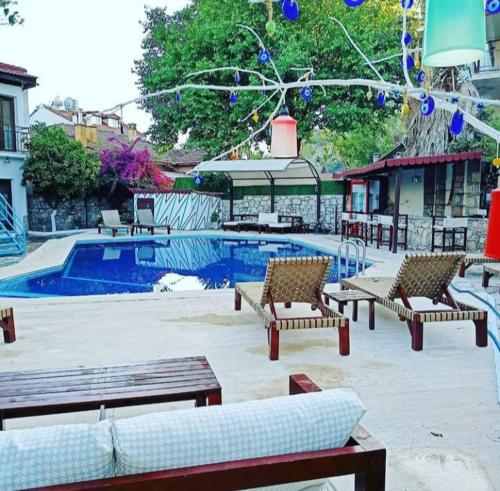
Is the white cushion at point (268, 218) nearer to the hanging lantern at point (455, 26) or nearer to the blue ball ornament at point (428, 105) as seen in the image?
the blue ball ornament at point (428, 105)

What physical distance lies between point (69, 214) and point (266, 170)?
8.27 metres

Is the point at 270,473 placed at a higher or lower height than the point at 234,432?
lower

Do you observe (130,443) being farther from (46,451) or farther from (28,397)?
(28,397)

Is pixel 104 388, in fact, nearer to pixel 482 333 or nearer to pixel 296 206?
pixel 482 333

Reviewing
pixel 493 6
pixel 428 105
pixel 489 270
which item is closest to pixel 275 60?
pixel 489 270

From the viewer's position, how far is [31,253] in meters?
12.6

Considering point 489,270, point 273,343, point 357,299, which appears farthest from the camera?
point 489,270

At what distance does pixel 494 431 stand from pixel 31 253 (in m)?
11.9

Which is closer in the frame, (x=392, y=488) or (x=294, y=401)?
(x=294, y=401)

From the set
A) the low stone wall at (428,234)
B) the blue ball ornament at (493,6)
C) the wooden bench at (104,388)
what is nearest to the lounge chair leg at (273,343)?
the wooden bench at (104,388)

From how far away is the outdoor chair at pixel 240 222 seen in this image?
58.3ft

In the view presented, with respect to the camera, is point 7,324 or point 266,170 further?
point 266,170

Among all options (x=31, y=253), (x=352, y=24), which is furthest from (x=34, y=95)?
(x=352, y=24)

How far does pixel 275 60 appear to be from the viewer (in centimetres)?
1602
